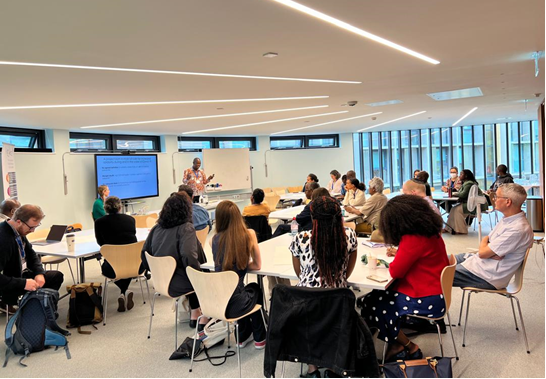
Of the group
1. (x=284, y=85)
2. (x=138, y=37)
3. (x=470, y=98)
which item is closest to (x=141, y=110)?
(x=284, y=85)

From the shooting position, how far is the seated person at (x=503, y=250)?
3361 mm

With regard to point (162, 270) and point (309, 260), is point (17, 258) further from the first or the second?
point (309, 260)

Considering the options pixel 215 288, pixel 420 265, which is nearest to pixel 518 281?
pixel 420 265

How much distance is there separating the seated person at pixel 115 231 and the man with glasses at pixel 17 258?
0.76 m

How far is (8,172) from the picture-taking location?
7.24 m

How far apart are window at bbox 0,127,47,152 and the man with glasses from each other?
5.03 m

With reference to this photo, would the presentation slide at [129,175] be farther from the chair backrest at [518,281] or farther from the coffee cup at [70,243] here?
the chair backrest at [518,281]

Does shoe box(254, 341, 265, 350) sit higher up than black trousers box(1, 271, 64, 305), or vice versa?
black trousers box(1, 271, 64, 305)

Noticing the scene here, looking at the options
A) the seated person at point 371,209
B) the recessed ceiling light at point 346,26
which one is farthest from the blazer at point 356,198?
the recessed ceiling light at point 346,26

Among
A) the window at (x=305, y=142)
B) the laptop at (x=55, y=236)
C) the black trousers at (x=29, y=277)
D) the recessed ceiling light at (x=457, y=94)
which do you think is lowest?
the black trousers at (x=29, y=277)

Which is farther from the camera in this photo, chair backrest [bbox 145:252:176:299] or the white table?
the white table

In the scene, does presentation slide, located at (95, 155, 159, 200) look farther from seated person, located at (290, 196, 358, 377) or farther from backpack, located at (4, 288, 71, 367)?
seated person, located at (290, 196, 358, 377)

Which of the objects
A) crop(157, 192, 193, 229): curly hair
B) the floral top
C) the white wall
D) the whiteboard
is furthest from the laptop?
the whiteboard

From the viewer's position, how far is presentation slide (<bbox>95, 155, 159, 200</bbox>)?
9.61 metres
